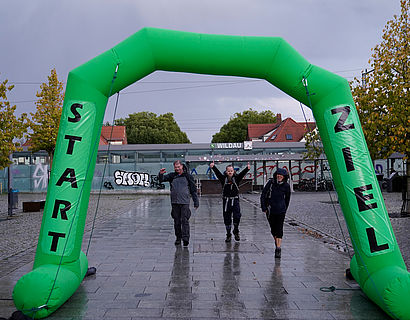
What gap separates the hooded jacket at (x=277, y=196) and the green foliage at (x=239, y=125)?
5981cm

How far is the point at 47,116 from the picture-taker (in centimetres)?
2697

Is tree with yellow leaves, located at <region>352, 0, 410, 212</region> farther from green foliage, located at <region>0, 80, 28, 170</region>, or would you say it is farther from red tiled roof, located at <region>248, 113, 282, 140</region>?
red tiled roof, located at <region>248, 113, 282, 140</region>

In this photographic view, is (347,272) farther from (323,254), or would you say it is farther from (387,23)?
(387,23)

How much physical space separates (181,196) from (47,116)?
814 inches

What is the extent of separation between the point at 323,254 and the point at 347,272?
76.4 inches

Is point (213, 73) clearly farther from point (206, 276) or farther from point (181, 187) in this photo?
point (181, 187)

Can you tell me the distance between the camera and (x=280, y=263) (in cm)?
754

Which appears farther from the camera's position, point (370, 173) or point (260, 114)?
point (260, 114)

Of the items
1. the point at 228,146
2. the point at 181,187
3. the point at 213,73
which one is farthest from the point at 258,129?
the point at 213,73

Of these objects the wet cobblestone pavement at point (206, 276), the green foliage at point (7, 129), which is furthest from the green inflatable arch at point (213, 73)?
the green foliage at point (7, 129)

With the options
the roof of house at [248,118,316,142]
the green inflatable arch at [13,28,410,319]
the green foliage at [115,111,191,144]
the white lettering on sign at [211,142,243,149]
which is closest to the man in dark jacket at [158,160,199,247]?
the green inflatable arch at [13,28,410,319]

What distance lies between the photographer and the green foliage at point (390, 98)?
507 inches

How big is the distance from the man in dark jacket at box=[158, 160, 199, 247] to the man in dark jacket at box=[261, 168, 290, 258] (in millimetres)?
1758

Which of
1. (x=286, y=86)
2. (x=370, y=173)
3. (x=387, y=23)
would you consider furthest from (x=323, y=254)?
(x=387, y=23)
